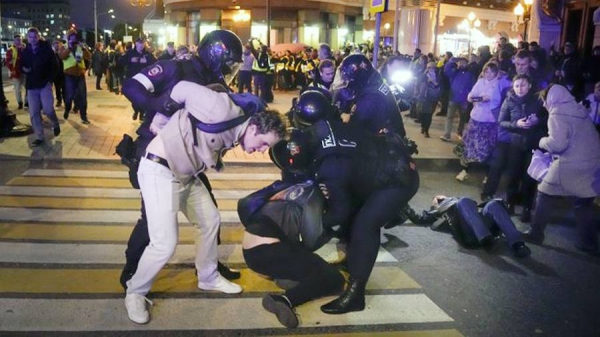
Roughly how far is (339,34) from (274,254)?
145 ft

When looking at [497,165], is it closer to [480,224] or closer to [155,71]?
[480,224]

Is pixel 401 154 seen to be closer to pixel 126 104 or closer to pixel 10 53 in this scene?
pixel 126 104

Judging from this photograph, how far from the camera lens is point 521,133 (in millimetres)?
7121

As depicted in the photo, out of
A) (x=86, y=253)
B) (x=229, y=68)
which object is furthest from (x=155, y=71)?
(x=86, y=253)

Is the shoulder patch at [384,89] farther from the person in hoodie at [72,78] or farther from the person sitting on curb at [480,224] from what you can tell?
the person in hoodie at [72,78]

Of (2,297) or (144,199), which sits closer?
(144,199)

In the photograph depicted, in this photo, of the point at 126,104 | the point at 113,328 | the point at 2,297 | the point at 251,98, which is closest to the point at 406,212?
the point at 251,98

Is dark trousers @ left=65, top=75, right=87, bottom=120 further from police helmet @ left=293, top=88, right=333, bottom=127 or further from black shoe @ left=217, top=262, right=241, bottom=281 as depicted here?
police helmet @ left=293, top=88, right=333, bottom=127

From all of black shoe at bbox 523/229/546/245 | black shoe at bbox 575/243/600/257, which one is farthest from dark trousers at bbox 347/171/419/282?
black shoe at bbox 575/243/600/257

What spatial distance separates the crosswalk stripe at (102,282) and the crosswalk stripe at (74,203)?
1.93 meters

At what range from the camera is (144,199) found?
3885 mm

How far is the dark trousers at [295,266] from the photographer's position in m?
4.15

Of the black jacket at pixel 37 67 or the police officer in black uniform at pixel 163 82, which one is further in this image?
the black jacket at pixel 37 67

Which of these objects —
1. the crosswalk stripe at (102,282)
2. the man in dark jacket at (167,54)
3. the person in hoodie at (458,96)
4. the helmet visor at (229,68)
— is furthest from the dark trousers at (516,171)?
the man in dark jacket at (167,54)
